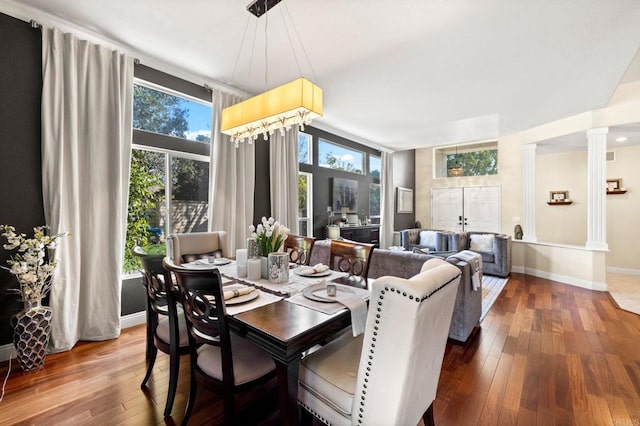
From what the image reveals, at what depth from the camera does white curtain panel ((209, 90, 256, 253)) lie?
11.7 ft

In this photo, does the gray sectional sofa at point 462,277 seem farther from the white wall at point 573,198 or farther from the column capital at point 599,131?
the column capital at point 599,131

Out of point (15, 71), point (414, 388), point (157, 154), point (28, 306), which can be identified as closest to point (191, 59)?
point (157, 154)

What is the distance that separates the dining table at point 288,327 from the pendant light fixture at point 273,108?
1396 mm

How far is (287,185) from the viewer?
4559 mm

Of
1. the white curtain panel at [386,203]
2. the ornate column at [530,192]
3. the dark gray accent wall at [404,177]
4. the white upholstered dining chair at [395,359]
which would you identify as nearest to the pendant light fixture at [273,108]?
the white upholstered dining chair at [395,359]

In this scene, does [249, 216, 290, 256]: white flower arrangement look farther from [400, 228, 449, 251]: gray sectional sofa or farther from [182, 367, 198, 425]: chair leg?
[400, 228, 449, 251]: gray sectional sofa

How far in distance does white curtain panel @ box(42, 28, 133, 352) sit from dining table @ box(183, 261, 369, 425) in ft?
6.74

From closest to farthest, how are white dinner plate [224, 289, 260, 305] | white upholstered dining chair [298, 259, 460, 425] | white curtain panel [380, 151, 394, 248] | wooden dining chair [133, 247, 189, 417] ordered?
white upholstered dining chair [298, 259, 460, 425]
white dinner plate [224, 289, 260, 305]
wooden dining chair [133, 247, 189, 417]
white curtain panel [380, 151, 394, 248]

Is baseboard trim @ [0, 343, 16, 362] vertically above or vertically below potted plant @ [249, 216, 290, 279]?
below

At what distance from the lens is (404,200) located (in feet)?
26.9

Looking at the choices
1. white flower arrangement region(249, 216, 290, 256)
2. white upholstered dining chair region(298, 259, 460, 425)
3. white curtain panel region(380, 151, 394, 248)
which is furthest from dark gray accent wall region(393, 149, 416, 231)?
white upholstered dining chair region(298, 259, 460, 425)

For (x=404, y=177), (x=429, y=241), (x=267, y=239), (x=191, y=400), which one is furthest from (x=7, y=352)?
(x=404, y=177)

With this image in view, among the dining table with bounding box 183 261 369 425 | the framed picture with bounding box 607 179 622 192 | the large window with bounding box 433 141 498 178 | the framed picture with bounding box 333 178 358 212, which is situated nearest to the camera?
the dining table with bounding box 183 261 369 425

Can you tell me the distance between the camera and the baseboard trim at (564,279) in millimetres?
4469
